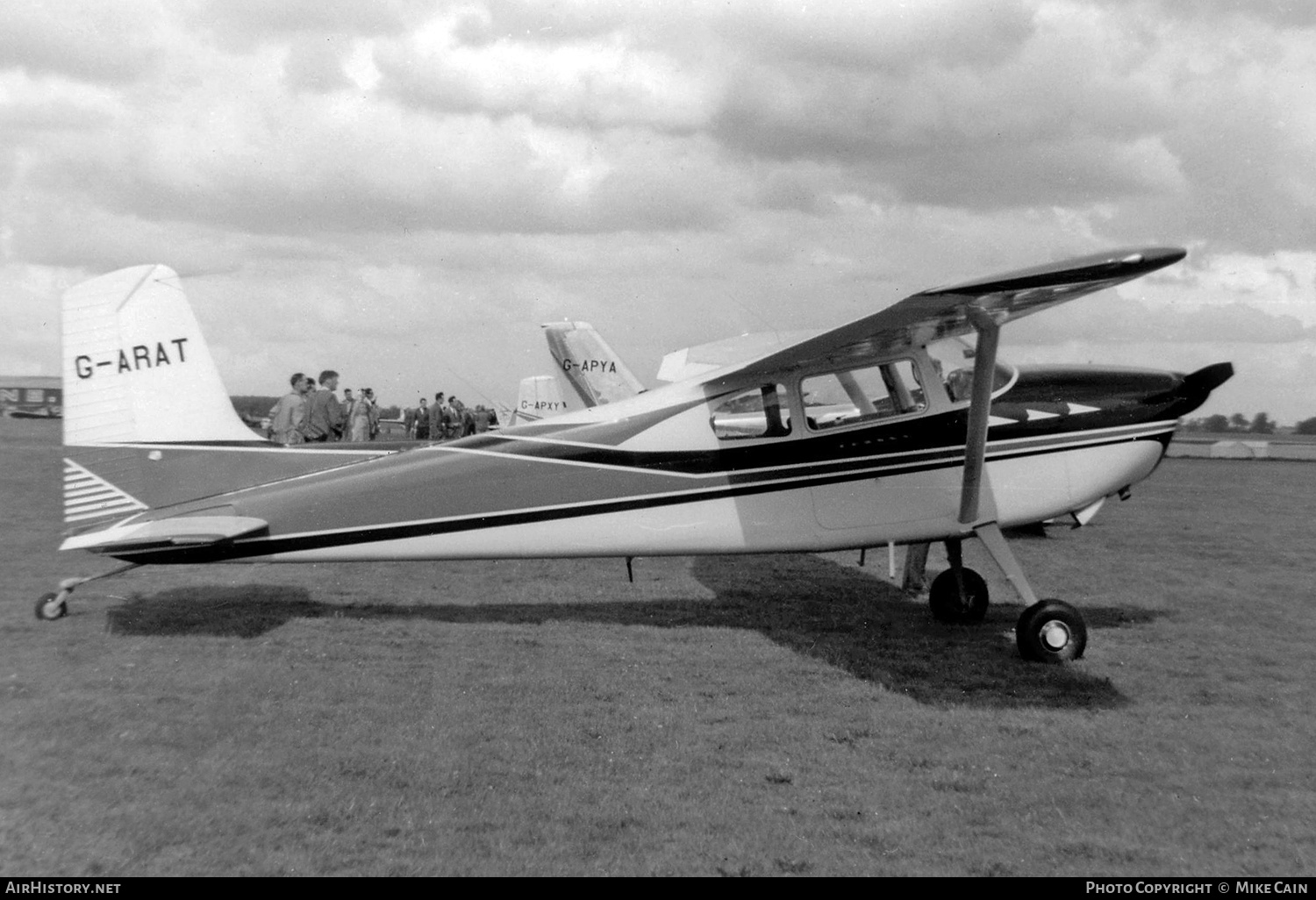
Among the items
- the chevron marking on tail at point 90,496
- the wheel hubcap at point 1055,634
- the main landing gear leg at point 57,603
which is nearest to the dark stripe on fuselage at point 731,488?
the chevron marking on tail at point 90,496

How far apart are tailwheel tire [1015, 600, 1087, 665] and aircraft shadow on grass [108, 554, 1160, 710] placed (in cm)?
9

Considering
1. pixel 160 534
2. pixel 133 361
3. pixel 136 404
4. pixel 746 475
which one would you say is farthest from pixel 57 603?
pixel 746 475

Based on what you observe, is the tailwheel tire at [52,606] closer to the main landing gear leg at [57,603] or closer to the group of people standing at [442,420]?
the main landing gear leg at [57,603]

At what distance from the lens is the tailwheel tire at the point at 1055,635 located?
6.40 m

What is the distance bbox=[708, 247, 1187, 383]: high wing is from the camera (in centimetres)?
515

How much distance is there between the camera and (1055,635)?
21.1 feet

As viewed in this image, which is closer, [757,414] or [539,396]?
[757,414]

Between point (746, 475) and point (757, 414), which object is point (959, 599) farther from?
point (757, 414)

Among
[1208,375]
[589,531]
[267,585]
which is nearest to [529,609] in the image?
[589,531]

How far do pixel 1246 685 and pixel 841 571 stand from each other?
452 centimetres

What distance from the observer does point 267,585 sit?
887cm

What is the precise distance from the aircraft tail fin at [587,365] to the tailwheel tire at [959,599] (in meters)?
15.6

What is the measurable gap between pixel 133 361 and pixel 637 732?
4000 millimetres

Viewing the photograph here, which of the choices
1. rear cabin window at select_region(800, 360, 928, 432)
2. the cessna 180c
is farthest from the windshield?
rear cabin window at select_region(800, 360, 928, 432)
